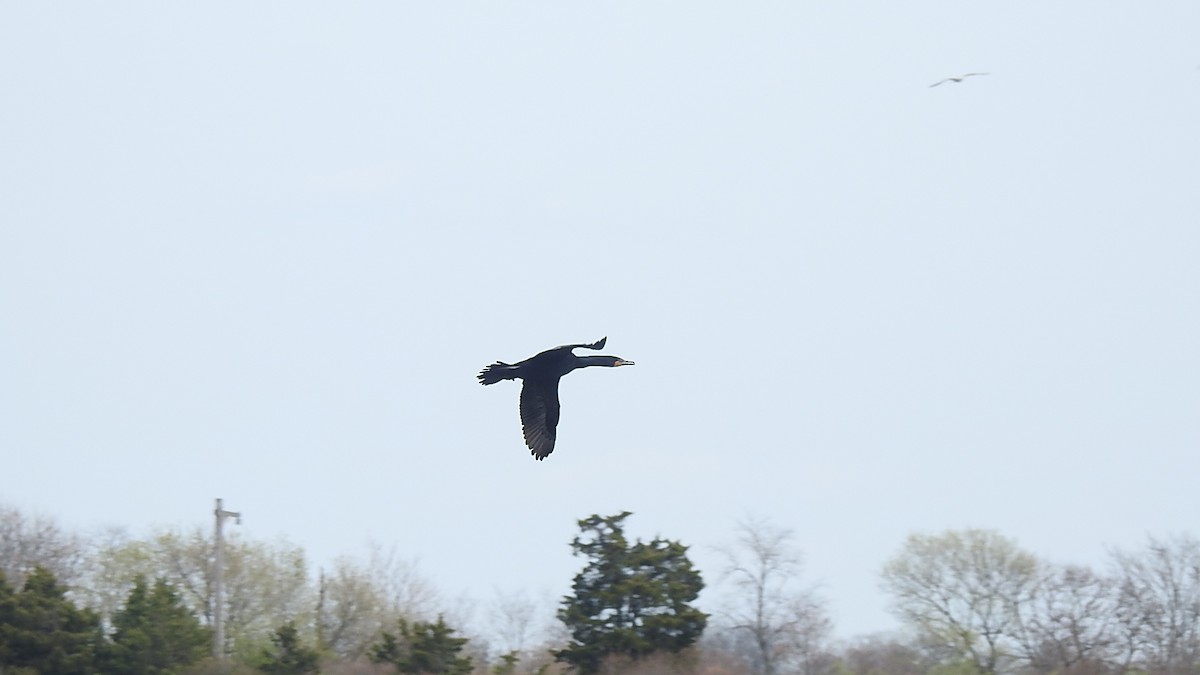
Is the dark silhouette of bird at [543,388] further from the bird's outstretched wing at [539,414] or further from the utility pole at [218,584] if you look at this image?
the utility pole at [218,584]

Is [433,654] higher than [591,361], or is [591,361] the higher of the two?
[591,361]

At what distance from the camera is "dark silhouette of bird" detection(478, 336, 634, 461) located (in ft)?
67.5

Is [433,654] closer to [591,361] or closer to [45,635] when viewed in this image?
[45,635]

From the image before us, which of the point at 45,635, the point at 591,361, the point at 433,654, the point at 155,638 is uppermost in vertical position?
the point at 591,361

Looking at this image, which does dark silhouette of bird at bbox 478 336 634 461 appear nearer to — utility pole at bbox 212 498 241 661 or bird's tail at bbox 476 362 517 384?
bird's tail at bbox 476 362 517 384

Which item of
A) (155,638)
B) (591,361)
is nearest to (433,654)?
(155,638)

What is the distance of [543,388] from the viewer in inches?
837

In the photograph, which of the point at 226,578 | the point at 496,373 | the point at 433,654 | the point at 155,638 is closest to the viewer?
the point at 496,373

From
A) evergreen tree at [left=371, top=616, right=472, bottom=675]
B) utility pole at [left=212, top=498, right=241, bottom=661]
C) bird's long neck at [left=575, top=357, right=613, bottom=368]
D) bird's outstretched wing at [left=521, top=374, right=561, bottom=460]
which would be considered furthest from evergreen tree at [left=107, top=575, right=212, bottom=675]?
bird's long neck at [left=575, top=357, right=613, bottom=368]

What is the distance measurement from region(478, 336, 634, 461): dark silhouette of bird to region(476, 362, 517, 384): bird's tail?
20 millimetres

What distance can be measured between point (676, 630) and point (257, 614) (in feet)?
68.3

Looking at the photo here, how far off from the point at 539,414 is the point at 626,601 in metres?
20.5

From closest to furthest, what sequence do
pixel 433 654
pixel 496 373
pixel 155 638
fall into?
pixel 496 373 < pixel 433 654 < pixel 155 638

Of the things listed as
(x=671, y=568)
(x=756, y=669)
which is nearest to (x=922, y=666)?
(x=756, y=669)
